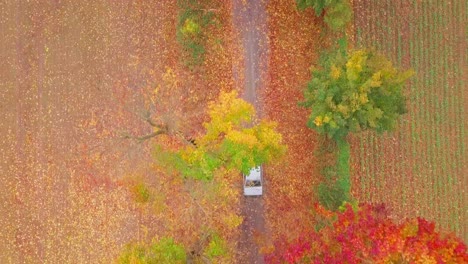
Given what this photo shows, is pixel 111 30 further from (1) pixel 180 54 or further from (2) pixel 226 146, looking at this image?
(2) pixel 226 146

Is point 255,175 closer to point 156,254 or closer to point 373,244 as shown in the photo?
point 156,254

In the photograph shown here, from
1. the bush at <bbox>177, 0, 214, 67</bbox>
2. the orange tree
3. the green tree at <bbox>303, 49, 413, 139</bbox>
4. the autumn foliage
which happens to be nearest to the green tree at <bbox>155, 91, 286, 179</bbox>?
the orange tree

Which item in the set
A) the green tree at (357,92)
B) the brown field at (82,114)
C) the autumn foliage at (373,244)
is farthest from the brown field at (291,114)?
the autumn foliage at (373,244)

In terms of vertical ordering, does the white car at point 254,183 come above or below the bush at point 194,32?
below

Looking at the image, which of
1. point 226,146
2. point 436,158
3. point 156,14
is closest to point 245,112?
point 226,146

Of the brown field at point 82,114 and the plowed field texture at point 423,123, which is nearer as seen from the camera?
the plowed field texture at point 423,123

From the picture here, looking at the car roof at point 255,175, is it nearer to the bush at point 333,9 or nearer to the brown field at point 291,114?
the brown field at point 291,114

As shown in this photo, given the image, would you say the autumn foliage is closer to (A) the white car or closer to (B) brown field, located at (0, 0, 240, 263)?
(A) the white car
